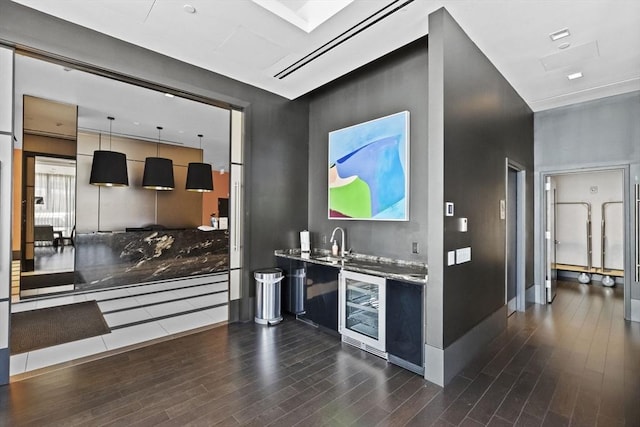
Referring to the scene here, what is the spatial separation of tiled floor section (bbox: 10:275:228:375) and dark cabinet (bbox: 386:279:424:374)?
2448mm

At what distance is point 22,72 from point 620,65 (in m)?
7.60

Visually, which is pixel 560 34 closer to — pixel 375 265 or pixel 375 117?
pixel 375 117

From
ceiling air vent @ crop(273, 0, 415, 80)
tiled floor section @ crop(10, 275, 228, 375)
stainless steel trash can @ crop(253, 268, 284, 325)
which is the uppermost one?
ceiling air vent @ crop(273, 0, 415, 80)

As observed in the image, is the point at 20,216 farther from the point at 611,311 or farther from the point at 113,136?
the point at 611,311

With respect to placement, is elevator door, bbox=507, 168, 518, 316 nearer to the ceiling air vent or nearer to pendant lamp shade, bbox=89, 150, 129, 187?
the ceiling air vent

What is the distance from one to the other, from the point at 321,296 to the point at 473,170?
7.29 feet


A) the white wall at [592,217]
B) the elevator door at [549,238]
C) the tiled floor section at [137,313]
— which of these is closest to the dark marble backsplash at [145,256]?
the tiled floor section at [137,313]

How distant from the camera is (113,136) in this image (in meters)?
6.89

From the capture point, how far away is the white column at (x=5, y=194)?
247 cm

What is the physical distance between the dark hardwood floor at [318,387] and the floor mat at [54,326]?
880 mm

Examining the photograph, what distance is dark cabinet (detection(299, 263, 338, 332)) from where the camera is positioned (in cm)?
349

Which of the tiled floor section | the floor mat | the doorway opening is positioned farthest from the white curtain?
the doorway opening

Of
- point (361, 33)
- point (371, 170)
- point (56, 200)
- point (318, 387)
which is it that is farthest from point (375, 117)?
point (56, 200)

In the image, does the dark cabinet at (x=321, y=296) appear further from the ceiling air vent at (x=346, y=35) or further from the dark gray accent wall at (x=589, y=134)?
the dark gray accent wall at (x=589, y=134)
